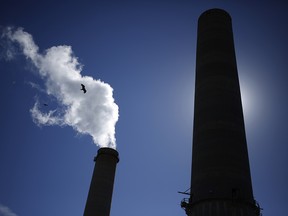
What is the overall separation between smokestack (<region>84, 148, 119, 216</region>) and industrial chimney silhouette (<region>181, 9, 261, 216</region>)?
2402cm

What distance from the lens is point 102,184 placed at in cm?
4884

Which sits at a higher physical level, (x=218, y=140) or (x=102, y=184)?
(x=102, y=184)

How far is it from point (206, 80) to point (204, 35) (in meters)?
7.58

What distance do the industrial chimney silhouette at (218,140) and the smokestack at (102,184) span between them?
2402 centimetres

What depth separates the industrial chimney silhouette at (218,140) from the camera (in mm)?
23203

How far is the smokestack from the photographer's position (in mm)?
46625

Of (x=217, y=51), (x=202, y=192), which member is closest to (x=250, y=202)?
(x=202, y=192)

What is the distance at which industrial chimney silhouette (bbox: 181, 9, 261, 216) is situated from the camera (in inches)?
914

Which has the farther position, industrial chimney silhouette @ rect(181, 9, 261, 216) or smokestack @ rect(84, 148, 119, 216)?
smokestack @ rect(84, 148, 119, 216)

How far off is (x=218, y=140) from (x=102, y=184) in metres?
28.6

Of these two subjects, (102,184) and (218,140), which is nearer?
(218,140)

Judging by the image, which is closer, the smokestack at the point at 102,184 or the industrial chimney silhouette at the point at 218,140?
the industrial chimney silhouette at the point at 218,140

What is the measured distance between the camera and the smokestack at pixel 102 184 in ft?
153

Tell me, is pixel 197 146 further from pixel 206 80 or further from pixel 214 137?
pixel 206 80
